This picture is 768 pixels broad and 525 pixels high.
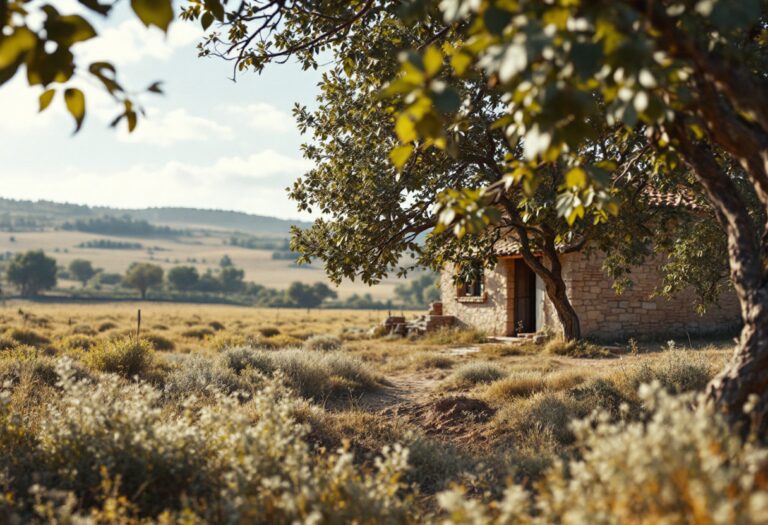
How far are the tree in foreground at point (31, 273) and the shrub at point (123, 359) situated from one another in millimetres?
79942

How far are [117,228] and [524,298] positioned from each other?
18572 centimetres

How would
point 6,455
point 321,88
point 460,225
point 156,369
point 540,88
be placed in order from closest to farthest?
point 540,88
point 460,225
point 6,455
point 321,88
point 156,369

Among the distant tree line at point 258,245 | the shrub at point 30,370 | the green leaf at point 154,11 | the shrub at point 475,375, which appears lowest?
the shrub at point 475,375

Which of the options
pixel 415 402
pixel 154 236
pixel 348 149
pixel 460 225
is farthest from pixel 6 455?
pixel 154 236

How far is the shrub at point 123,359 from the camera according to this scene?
10266 millimetres

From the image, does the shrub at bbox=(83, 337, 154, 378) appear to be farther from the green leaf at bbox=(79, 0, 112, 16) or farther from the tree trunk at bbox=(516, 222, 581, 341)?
the green leaf at bbox=(79, 0, 112, 16)

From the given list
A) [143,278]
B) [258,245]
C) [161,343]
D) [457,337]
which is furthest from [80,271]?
[457,337]

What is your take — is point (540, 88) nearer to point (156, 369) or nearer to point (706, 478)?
point (706, 478)

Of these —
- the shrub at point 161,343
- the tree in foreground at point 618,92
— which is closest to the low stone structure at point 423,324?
the shrub at point 161,343

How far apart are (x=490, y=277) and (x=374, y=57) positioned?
14.8m

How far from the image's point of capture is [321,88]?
983cm

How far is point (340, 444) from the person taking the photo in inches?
255

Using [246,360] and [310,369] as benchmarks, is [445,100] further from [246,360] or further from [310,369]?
[246,360]

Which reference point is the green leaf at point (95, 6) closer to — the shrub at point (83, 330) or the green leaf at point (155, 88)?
the green leaf at point (155, 88)
